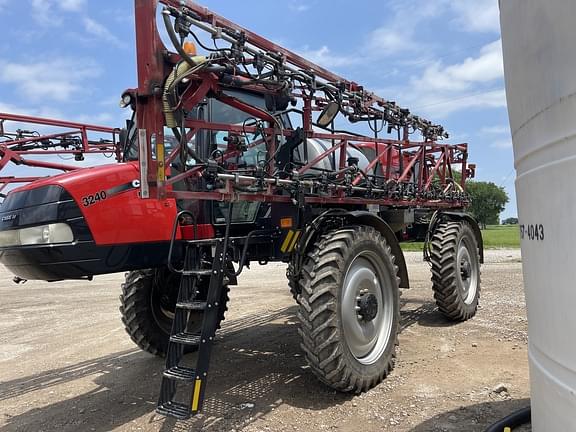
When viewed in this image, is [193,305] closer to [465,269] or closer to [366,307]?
[366,307]

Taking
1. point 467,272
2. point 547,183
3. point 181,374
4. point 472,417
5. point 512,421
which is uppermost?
point 547,183

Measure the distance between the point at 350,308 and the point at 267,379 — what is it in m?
1.18

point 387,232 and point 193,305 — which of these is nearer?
point 193,305

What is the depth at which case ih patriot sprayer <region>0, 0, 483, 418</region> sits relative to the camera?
3844 millimetres

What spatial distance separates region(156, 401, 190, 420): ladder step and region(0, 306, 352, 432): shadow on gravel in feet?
0.86

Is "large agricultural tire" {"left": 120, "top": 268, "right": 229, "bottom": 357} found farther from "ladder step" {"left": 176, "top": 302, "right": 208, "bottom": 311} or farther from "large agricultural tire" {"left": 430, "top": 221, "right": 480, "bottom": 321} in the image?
"large agricultural tire" {"left": 430, "top": 221, "right": 480, "bottom": 321}

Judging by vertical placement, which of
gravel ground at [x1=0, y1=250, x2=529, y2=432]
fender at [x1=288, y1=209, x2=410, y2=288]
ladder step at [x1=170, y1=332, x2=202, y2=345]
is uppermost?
fender at [x1=288, y1=209, x2=410, y2=288]

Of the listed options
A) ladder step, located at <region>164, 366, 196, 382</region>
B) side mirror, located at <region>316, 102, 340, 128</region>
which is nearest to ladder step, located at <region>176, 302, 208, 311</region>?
ladder step, located at <region>164, 366, 196, 382</region>

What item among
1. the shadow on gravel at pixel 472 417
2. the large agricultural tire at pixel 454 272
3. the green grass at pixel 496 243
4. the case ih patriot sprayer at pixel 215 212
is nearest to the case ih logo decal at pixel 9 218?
the case ih patriot sprayer at pixel 215 212

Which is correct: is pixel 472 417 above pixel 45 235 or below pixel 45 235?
below

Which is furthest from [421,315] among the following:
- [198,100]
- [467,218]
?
[198,100]

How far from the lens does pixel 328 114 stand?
520 cm

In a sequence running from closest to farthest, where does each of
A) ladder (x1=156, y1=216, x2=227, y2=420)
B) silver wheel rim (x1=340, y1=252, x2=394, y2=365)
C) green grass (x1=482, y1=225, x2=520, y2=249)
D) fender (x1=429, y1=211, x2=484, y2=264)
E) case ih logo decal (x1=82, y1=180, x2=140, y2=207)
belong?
ladder (x1=156, y1=216, x2=227, y2=420) < case ih logo decal (x1=82, y1=180, x2=140, y2=207) < silver wheel rim (x1=340, y1=252, x2=394, y2=365) < fender (x1=429, y1=211, x2=484, y2=264) < green grass (x1=482, y1=225, x2=520, y2=249)

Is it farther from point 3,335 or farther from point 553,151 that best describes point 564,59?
point 3,335
